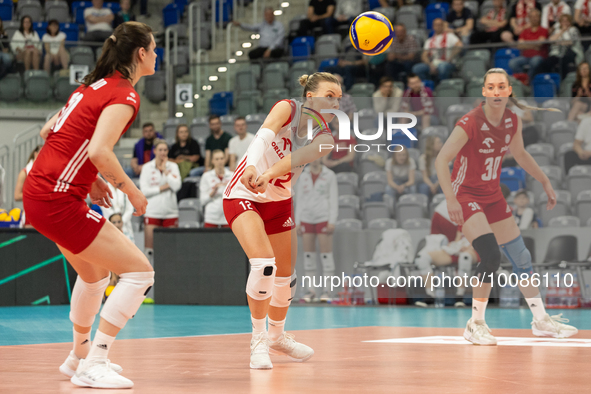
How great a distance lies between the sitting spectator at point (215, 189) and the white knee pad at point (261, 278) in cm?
701

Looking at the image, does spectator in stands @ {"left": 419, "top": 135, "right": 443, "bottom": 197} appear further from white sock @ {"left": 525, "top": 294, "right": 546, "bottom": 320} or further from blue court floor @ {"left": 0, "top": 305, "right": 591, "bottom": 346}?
white sock @ {"left": 525, "top": 294, "right": 546, "bottom": 320}

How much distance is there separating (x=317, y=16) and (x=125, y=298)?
39.8ft

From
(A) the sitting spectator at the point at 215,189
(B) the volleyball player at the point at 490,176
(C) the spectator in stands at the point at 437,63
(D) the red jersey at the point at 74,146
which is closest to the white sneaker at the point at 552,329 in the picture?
(B) the volleyball player at the point at 490,176

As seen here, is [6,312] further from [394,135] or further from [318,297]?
[394,135]

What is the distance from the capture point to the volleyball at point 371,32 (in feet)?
28.0

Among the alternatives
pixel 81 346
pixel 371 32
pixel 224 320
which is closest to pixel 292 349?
pixel 81 346

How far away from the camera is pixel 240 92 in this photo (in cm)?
1337

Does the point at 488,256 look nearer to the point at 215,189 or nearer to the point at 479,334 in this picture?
the point at 479,334

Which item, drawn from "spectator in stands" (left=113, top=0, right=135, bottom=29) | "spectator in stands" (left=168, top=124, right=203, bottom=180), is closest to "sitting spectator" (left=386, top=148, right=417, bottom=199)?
"spectator in stands" (left=168, top=124, right=203, bottom=180)

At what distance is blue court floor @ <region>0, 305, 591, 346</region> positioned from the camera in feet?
24.1

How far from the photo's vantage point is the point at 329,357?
5348 mm

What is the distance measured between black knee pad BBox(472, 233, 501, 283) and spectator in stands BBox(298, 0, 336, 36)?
9430mm

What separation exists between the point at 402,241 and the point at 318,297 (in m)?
1.41

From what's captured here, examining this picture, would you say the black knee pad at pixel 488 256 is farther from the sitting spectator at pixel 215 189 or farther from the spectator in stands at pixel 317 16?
the spectator in stands at pixel 317 16
